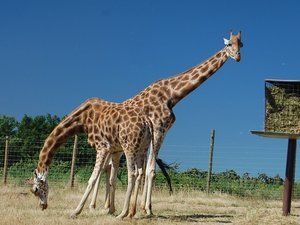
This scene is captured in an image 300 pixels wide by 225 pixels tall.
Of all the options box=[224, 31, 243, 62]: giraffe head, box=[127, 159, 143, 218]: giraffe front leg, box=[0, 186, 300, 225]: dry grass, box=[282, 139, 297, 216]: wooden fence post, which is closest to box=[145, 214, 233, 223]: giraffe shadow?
box=[0, 186, 300, 225]: dry grass

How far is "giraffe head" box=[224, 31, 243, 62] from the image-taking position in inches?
474

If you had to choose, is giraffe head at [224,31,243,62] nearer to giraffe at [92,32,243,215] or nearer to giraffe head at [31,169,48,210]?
giraffe at [92,32,243,215]

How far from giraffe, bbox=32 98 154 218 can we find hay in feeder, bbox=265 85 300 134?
256 cm

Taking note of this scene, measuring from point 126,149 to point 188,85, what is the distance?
268 cm

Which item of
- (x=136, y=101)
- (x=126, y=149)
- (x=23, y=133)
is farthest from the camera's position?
(x=23, y=133)

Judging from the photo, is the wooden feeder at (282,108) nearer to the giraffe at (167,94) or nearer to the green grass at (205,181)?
the giraffe at (167,94)

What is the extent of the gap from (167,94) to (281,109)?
7.45ft

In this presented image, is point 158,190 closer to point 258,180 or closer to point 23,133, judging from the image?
point 258,180

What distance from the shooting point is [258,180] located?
21.2m

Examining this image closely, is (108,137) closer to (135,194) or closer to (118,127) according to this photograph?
(118,127)

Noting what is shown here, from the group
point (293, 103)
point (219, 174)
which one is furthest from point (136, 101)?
point (219, 174)

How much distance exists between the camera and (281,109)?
11602 mm

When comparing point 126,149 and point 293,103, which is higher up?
point 293,103

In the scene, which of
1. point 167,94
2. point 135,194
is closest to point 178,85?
point 167,94
